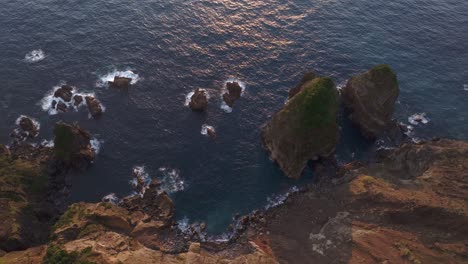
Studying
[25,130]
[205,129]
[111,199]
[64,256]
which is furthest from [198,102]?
[64,256]

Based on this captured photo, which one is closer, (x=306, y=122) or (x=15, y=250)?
(x=15, y=250)

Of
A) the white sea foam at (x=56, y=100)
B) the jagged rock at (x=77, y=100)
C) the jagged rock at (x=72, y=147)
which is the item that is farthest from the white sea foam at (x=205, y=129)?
the jagged rock at (x=77, y=100)

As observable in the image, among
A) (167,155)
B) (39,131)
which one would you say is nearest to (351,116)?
(167,155)

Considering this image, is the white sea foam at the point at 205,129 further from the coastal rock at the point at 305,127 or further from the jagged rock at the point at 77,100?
the jagged rock at the point at 77,100

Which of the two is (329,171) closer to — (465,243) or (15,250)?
(465,243)

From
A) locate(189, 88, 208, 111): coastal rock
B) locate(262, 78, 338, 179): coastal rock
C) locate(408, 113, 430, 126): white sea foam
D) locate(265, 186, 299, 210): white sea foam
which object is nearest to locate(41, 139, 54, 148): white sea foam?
locate(189, 88, 208, 111): coastal rock
